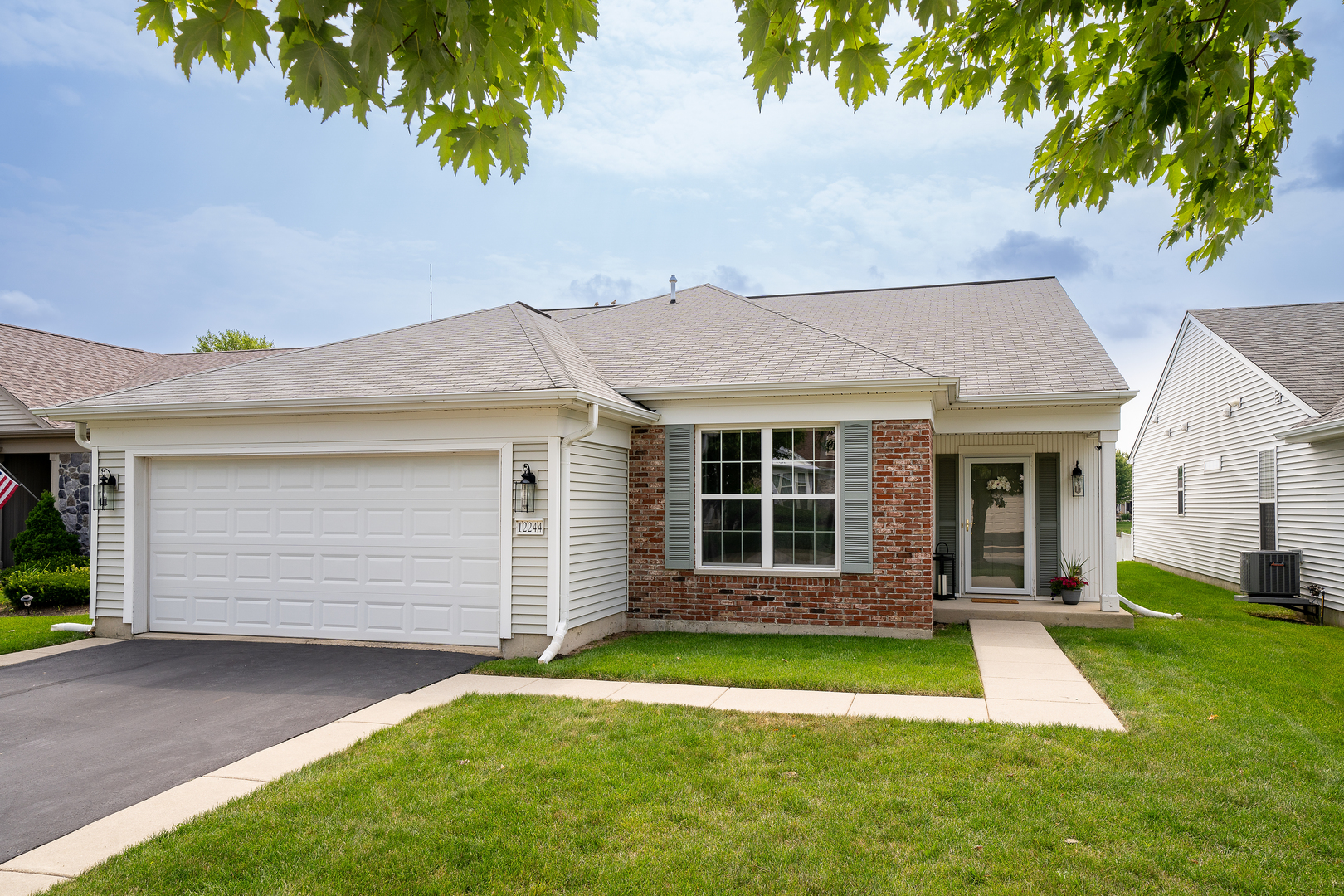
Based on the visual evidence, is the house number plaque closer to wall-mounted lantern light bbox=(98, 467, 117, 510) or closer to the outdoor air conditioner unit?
wall-mounted lantern light bbox=(98, 467, 117, 510)

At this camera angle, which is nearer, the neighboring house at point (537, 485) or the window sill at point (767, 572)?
the neighboring house at point (537, 485)

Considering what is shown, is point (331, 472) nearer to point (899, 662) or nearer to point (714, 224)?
point (899, 662)

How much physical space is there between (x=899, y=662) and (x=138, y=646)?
8.49 metres

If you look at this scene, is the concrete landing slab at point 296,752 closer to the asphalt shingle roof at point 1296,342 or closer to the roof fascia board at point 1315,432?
the roof fascia board at point 1315,432

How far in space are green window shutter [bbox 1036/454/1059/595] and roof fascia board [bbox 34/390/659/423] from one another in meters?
6.14

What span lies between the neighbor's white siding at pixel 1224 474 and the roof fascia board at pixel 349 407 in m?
10.6

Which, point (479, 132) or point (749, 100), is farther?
point (749, 100)

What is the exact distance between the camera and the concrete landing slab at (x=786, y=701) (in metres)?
6.57

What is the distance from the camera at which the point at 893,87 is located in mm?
4734

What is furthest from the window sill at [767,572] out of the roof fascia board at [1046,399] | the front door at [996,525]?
the front door at [996,525]

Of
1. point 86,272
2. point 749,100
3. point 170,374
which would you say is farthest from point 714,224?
point 86,272

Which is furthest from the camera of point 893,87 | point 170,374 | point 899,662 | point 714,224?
point 170,374

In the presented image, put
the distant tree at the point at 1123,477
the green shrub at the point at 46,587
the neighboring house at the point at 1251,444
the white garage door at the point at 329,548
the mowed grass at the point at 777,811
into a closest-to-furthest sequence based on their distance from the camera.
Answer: the mowed grass at the point at 777,811 < the white garage door at the point at 329,548 < the green shrub at the point at 46,587 < the neighboring house at the point at 1251,444 < the distant tree at the point at 1123,477

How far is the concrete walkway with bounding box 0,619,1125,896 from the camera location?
13.5 ft
